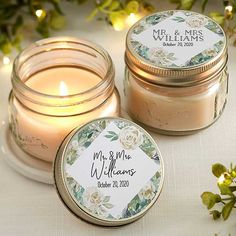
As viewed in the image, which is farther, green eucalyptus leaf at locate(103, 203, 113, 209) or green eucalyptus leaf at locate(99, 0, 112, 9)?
green eucalyptus leaf at locate(99, 0, 112, 9)

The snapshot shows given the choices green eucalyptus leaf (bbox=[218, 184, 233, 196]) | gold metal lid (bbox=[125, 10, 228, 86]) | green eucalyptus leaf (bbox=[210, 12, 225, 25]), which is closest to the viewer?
green eucalyptus leaf (bbox=[218, 184, 233, 196])

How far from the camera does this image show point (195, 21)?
1.19m

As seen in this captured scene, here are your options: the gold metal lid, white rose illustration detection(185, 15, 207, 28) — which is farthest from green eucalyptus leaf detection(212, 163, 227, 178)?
white rose illustration detection(185, 15, 207, 28)

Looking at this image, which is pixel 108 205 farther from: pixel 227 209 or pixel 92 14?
pixel 92 14

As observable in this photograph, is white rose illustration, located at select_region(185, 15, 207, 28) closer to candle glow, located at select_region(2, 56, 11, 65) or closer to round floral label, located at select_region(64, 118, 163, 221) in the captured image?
round floral label, located at select_region(64, 118, 163, 221)

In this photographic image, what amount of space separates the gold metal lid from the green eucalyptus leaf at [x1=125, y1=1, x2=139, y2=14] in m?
0.12

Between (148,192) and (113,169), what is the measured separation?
0.20ft

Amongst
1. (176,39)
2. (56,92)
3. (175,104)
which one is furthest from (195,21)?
(56,92)

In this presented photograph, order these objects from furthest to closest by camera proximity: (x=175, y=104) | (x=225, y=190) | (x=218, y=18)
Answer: (x=218, y=18) → (x=175, y=104) → (x=225, y=190)

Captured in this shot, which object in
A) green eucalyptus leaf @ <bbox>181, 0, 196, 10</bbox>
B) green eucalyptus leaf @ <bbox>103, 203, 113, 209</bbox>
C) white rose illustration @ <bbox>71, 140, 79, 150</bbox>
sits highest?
green eucalyptus leaf @ <bbox>181, 0, 196, 10</bbox>

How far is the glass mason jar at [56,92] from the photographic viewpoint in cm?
108

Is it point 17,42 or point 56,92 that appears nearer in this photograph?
point 56,92

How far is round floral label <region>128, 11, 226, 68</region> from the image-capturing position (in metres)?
1.13

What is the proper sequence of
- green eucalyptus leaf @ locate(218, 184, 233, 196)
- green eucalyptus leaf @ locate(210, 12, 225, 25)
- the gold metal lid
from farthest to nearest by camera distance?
green eucalyptus leaf @ locate(210, 12, 225, 25) → the gold metal lid → green eucalyptus leaf @ locate(218, 184, 233, 196)
